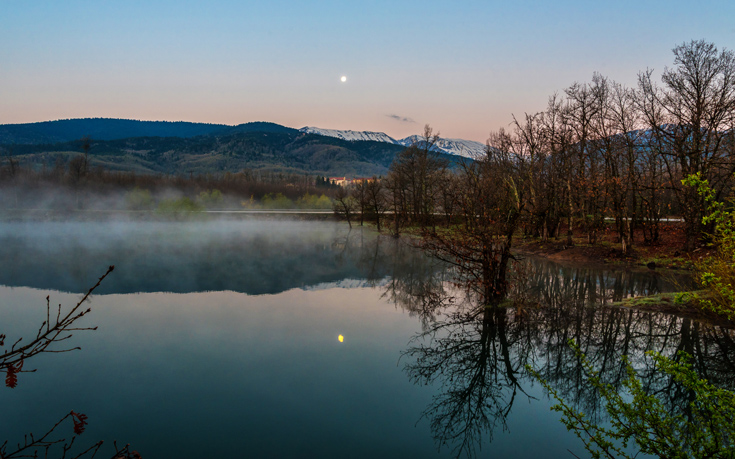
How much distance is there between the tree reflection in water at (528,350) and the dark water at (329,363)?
0.16 ft

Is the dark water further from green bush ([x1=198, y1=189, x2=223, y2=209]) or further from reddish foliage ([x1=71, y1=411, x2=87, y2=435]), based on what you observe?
green bush ([x1=198, y1=189, x2=223, y2=209])

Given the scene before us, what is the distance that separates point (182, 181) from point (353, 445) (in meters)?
111

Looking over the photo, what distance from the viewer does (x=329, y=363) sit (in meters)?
9.79

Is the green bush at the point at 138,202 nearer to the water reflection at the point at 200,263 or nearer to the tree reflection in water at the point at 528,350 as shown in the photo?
the water reflection at the point at 200,263

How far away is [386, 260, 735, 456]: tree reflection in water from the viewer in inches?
305

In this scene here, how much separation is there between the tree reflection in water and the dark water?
0.05m

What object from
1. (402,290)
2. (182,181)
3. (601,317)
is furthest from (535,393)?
(182,181)

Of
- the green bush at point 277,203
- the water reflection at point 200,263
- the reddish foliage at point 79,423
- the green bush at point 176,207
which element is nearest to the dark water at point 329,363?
the water reflection at point 200,263

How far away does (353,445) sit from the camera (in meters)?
6.58

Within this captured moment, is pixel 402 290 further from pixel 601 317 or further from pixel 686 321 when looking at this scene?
pixel 686 321

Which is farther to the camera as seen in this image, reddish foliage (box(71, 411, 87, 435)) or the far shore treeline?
the far shore treeline

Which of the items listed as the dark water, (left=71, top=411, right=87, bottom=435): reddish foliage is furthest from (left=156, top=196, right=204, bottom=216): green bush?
(left=71, top=411, right=87, bottom=435): reddish foliage

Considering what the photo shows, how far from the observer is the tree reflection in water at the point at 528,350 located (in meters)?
7.75

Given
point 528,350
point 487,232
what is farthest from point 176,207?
point 528,350
